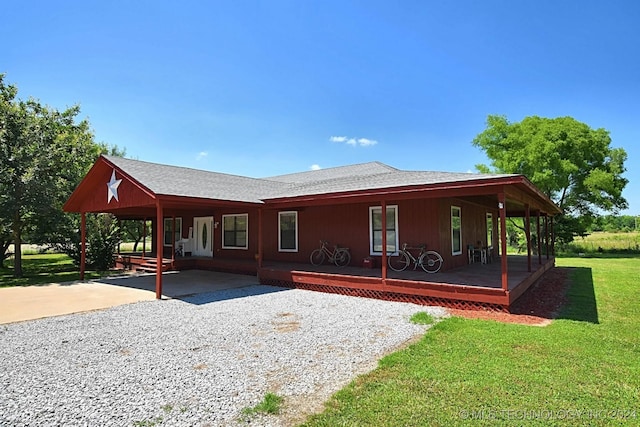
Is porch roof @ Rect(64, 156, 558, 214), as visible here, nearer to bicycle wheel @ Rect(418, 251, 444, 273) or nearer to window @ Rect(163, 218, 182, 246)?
bicycle wheel @ Rect(418, 251, 444, 273)

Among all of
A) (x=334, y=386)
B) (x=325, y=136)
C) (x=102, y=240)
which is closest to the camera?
(x=334, y=386)

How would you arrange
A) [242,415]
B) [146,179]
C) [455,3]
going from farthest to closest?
1. [455,3]
2. [146,179]
3. [242,415]

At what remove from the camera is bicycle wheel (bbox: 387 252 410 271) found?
9625mm

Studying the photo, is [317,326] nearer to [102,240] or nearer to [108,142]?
[102,240]

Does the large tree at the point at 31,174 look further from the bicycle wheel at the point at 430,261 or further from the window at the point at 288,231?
the bicycle wheel at the point at 430,261

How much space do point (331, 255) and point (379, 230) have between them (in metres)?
1.85

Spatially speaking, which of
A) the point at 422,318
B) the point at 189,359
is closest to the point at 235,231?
the point at 422,318

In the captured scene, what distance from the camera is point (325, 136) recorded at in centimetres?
1898

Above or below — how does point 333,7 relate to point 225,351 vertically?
above

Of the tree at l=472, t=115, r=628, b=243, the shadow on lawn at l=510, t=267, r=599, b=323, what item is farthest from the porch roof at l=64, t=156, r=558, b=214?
the tree at l=472, t=115, r=628, b=243

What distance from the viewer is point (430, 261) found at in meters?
9.30

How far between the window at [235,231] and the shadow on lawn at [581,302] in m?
10.00

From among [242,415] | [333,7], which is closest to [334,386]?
[242,415]

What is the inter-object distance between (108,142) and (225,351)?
29.2 meters
